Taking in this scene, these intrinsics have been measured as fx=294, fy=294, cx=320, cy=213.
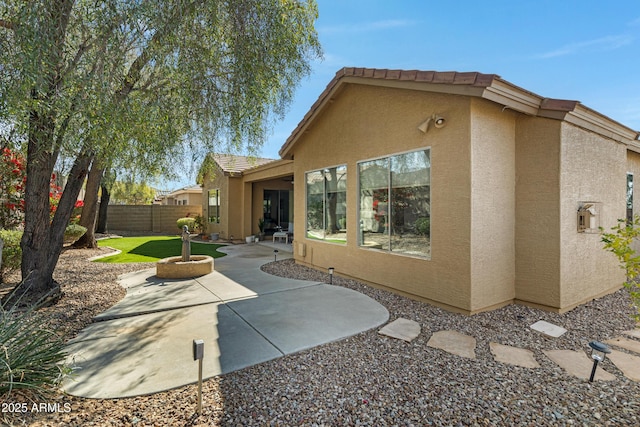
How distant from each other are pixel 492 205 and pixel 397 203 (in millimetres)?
1855

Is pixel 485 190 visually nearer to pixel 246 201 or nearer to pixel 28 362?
pixel 28 362

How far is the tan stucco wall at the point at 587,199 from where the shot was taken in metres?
5.44

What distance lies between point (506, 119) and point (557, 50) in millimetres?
5230

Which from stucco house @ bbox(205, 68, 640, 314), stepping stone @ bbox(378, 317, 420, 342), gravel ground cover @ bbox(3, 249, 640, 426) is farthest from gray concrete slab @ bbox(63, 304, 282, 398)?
stucco house @ bbox(205, 68, 640, 314)

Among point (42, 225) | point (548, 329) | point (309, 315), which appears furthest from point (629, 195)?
point (42, 225)

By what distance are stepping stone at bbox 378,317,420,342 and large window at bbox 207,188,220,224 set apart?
14727 millimetres

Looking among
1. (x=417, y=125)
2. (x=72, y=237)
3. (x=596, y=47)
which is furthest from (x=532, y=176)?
(x=72, y=237)

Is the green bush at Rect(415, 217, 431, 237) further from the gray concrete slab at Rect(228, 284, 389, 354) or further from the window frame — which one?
the window frame

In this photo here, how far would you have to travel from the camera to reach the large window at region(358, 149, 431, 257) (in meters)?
6.03

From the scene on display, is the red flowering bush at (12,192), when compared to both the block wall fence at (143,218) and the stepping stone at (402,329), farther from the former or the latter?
the block wall fence at (143,218)

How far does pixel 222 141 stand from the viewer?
6.89 meters

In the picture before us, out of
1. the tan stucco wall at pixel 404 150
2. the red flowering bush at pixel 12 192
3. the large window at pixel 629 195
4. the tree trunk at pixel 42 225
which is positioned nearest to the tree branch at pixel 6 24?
the tree trunk at pixel 42 225

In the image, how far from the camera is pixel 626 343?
4391mm

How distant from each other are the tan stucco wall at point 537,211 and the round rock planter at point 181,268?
7.60 m
